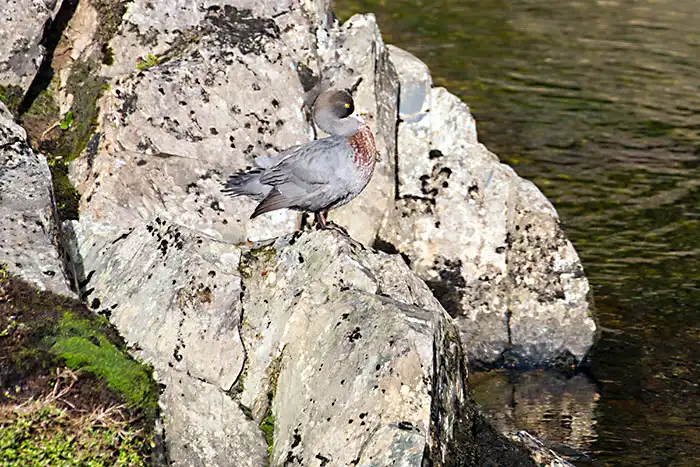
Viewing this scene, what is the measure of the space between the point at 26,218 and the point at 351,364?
2.55m

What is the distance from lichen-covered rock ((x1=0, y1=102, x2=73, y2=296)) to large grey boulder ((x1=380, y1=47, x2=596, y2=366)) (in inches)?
162

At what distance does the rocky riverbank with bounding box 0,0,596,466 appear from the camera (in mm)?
6238

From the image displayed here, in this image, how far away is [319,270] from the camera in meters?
6.77

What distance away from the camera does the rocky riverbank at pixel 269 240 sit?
6238mm

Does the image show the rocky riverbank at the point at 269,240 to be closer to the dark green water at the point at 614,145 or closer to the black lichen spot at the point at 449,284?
the black lichen spot at the point at 449,284

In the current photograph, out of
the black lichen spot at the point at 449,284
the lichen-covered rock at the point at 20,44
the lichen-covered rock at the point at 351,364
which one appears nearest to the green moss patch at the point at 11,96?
the lichen-covered rock at the point at 20,44

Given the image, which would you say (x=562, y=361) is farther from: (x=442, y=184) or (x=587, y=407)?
(x=442, y=184)

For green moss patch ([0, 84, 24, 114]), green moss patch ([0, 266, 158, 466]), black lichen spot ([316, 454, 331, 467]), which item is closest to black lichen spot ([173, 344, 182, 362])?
green moss patch ([0, 266, 158, 466])

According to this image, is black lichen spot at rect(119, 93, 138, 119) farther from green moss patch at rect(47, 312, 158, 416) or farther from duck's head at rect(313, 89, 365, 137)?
green moss patch at rect(47, 312, 158, 416)

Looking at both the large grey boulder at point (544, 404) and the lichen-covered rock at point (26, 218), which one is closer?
the lichen-covered rock at point (26, 218)

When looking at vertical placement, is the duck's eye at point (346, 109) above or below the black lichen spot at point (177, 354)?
above

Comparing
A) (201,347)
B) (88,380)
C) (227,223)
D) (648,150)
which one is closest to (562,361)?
(227,223)

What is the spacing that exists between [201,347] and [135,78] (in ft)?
9.49

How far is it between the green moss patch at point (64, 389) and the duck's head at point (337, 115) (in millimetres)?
2499
